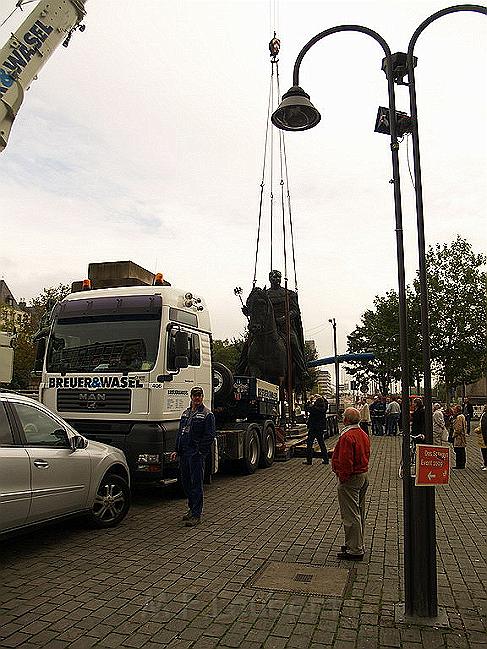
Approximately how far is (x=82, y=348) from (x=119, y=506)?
3.05 meters

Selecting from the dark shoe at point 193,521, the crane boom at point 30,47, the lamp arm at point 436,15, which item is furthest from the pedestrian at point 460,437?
the crane boom at point 30,47

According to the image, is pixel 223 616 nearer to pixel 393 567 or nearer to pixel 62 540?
pixel 393 567

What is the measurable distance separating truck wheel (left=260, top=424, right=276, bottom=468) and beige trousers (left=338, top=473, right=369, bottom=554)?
8073mm

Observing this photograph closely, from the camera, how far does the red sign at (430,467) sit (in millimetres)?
4949

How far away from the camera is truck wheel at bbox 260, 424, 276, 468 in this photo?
583 inches

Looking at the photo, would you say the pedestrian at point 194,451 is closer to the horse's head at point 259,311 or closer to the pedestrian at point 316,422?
the pedestrian at point 316,422

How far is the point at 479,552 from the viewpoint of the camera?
7004 mm

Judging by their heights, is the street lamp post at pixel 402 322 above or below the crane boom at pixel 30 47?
below

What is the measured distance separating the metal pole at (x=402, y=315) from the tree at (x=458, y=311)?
2548 centimetres

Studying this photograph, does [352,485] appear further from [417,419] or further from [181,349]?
[417,419]

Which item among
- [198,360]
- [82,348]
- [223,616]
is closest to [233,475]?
[198,360]

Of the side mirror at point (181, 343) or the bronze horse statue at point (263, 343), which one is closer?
the side mirror at point (181, 343)

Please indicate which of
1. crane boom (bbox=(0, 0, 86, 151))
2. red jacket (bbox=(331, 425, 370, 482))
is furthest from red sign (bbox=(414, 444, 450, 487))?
crane boom (bbox=(0, 0, 86, 151))

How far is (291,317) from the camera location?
18.2 metres
